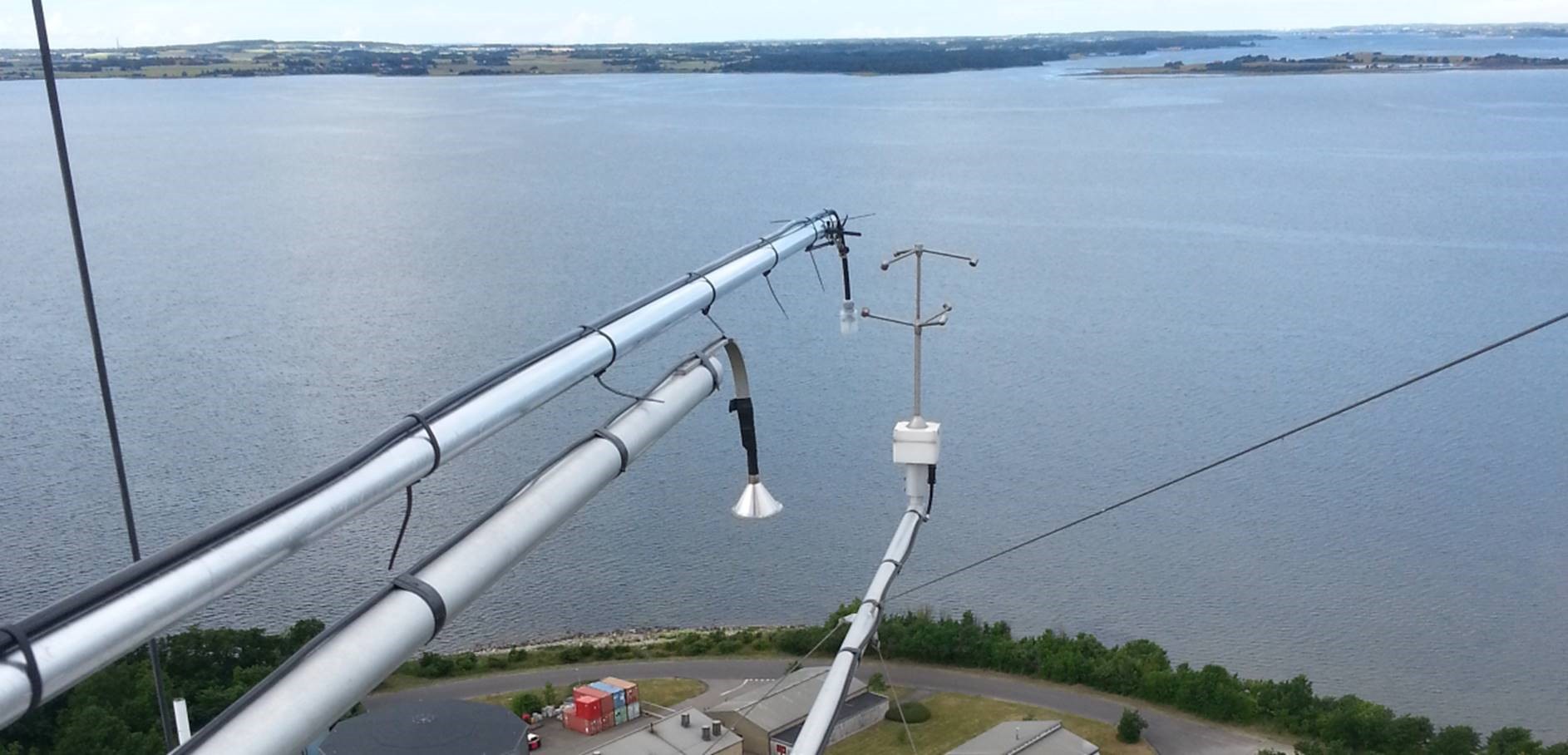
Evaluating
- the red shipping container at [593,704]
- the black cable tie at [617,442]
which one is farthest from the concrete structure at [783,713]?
the black cable tie at [617,442]

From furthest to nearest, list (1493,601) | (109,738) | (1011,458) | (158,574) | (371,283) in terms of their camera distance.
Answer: (371,283) → (1011,458) → (1493,601) → (109,738) → (158,574)

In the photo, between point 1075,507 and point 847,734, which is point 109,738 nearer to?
point 847,734

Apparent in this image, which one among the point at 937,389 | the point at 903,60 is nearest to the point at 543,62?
the point at 903,60

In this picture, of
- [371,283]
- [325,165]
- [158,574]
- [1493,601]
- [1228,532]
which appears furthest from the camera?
[325,165]

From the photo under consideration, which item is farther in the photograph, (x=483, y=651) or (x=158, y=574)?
(x=483, y=651)

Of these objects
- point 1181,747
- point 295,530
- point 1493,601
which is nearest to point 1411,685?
point 1493,601

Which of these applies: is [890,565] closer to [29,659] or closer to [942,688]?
[29,659]

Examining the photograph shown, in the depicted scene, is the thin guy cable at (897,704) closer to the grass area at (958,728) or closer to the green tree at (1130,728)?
the grass area at (958,728)

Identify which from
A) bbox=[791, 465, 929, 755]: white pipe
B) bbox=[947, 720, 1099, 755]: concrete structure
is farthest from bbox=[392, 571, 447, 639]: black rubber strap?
bbox=[947, 720, 1099, 755]: concrete structure
